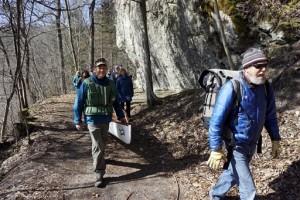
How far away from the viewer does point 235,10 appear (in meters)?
10.7

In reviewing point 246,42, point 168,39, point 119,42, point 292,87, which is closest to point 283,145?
point 292,87

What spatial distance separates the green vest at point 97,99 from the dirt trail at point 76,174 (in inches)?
51.7

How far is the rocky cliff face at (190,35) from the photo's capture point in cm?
1040

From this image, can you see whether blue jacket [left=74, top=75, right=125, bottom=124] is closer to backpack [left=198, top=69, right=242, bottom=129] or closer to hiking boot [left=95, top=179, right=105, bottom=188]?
hiking boot [left=95, top=179, right=105, bottom=188]

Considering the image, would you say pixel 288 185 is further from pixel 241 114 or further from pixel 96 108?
pixel 96 108

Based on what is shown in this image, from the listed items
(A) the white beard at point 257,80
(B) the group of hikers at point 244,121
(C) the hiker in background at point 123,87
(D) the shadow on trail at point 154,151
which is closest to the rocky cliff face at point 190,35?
(C) the hiker in background at point 123,87

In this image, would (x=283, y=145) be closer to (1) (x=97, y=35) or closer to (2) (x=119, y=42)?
(2) (x=119, y=42)

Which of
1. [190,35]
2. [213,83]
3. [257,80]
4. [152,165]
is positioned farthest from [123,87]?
[257,80]

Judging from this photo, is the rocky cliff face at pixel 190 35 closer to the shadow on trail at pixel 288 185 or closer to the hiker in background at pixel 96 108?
the shadow on trail at pixel 288 185

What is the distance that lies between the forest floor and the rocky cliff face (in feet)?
11.2

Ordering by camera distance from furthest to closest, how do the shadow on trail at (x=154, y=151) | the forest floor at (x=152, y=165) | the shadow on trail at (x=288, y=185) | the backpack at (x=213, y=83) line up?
the shadow on trail at (x=154, y=151) → the forest floor at (x=152, y=165) → the shadow on trail at (x=288, y=185) → the backpack at (x=213, y=83)

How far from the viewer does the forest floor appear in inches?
190

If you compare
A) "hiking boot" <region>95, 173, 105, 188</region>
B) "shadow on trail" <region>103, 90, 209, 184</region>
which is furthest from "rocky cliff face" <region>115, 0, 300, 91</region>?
"hiking boot" <region>95, 173, 105, 188</region>

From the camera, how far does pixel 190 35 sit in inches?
549
